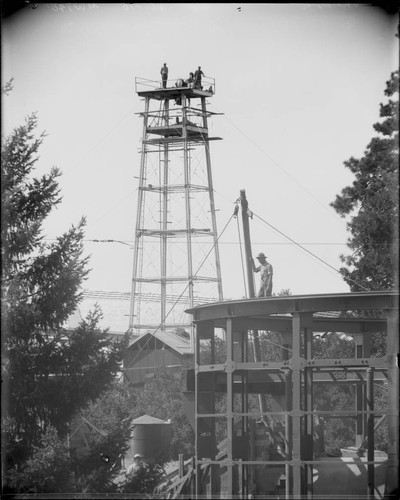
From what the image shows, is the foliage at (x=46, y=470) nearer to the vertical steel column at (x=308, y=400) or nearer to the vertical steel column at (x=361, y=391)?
the vertical steel column at (x=308, y=400)

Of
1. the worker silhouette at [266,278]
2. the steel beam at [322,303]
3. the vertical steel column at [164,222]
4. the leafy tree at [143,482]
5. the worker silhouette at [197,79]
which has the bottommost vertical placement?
the leafy tree at [143,482]

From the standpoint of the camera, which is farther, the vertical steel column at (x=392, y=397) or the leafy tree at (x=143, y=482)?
the leafy tree at (x=143, y=482)

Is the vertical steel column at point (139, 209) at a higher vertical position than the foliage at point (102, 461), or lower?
higher

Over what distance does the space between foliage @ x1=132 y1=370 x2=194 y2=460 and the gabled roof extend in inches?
111

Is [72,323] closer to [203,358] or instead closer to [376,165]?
[203,358]

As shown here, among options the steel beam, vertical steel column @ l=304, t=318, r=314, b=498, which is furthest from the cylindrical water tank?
the steel beam

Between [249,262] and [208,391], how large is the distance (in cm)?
478

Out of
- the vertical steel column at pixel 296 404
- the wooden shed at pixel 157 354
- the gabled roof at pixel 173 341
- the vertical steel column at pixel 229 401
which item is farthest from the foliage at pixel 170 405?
the vertical steel column at pixel 296 404

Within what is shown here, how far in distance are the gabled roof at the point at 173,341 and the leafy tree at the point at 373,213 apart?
1067 cm

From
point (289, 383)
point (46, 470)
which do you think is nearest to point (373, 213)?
point (289, 383)

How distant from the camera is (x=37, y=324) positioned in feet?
79.7

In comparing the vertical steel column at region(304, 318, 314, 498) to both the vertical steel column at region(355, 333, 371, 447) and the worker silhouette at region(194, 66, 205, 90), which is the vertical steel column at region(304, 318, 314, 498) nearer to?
the vertical steel column at region(355, 333, 371, 447)

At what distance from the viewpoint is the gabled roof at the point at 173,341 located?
4588 centimetres

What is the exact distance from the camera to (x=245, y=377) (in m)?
25.3
